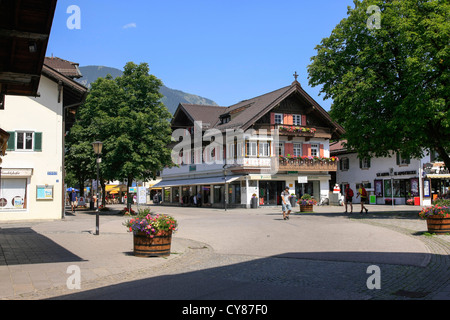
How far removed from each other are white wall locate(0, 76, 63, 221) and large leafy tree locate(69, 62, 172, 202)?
15.4ft

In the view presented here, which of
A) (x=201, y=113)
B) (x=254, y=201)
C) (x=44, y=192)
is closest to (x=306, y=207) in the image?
(x=254, y=201)

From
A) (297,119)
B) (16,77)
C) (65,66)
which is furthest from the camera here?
(297,119)

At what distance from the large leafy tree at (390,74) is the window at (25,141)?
52.6ft

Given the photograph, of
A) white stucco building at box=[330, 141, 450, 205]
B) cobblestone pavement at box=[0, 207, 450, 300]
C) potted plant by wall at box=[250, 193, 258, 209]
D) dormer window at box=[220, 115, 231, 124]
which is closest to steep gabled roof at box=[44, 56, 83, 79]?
dormer window at box=[220, 115, 231, 124]

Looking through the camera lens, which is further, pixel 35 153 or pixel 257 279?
pixel 35 153

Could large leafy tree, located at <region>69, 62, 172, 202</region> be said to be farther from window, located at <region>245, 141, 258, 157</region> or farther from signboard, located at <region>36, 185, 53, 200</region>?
window, located at <region>245, 141, 258, 157</region>

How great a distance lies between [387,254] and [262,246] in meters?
3.63

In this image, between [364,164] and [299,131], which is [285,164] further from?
[364,164]

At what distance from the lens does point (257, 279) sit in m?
7.89

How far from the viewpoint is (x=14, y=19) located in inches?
311

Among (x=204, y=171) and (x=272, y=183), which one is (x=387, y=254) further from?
(x=204, y=171)

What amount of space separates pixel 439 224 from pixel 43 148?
20.7 m

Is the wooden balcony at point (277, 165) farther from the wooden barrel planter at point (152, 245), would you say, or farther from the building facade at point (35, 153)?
the wooden barrel planter at point (152, 245)
